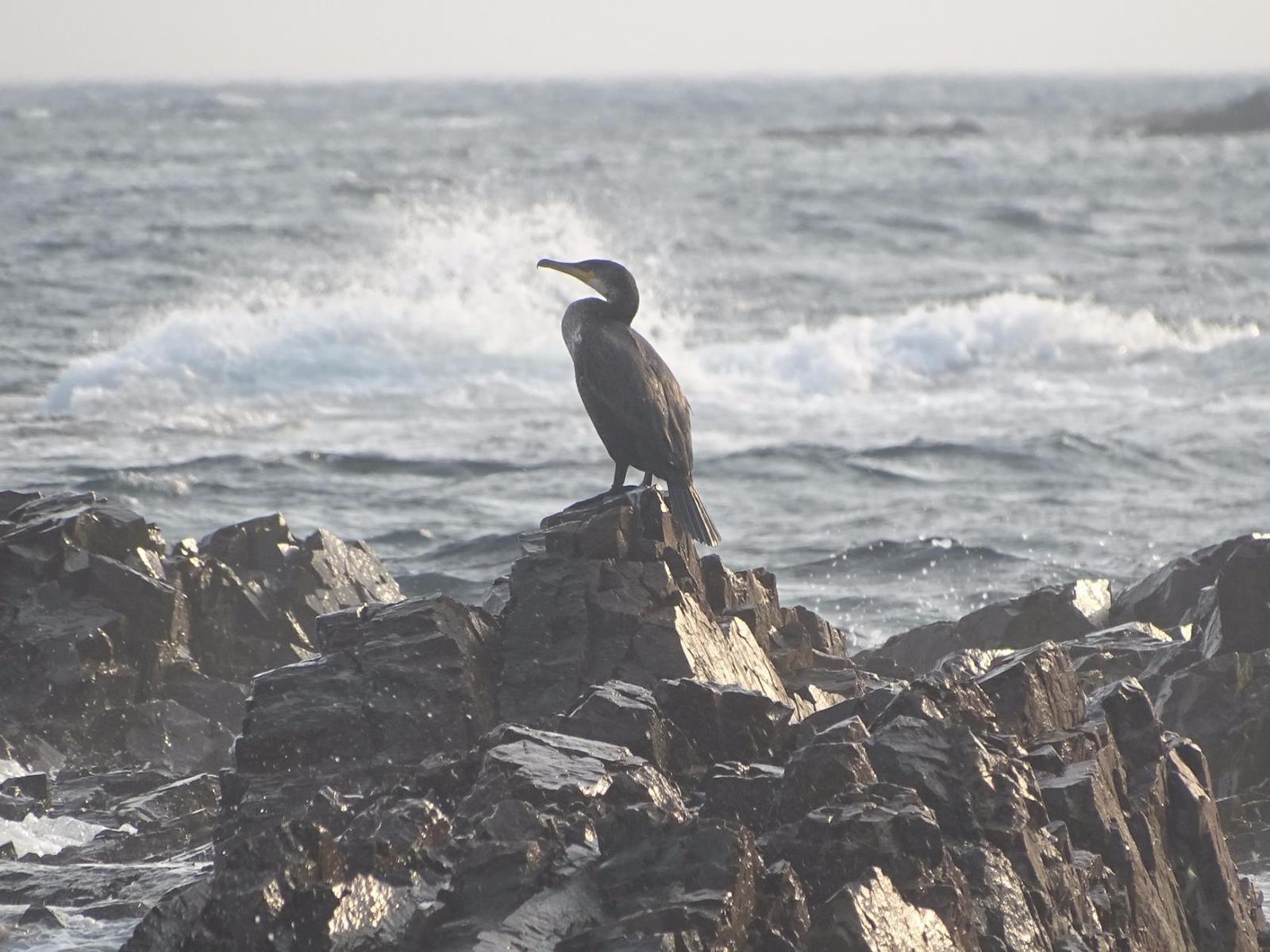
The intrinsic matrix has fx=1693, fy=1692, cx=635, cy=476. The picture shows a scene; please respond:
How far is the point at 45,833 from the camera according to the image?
7.21 meters

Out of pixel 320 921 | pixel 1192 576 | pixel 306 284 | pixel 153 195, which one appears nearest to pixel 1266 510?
pixel 1192 576

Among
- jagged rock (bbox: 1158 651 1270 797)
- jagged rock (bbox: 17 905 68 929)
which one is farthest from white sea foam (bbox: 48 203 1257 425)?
jagged rock (bbox: 17 905 68 929)

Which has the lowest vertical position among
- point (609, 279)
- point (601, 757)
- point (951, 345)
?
point (951, 345)

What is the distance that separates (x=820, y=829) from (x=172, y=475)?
11478mm

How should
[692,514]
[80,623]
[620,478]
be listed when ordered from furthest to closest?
1. [80,623]
2. [620,478]
3. [692,514]

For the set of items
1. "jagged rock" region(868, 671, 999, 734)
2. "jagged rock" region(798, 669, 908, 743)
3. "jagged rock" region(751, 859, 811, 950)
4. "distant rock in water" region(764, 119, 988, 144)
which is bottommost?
"jagged rock" region(751, 859, 811, 950)

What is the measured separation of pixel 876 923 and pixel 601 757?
1192mm

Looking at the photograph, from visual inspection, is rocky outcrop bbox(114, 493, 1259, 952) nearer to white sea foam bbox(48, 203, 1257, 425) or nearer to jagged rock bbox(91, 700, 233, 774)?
jagged rock bbox(91, 700, 233, 774)

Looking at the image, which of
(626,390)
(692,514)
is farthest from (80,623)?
(692,514)

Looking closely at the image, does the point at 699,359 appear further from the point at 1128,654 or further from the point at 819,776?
the point at 819,776

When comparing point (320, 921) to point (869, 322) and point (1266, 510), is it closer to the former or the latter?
point (1266, 510)

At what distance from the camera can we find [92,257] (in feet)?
98.9

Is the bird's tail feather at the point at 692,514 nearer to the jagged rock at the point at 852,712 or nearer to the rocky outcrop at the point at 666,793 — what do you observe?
the rocky outcrop at the point at 666,793

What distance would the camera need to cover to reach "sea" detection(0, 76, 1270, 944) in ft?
47.9
